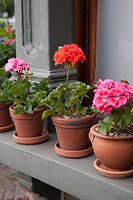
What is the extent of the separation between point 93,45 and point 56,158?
873 mm

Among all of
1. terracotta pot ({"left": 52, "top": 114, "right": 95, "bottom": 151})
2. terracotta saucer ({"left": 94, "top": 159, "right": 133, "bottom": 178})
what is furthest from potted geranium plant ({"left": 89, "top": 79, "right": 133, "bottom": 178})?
terracotta pot ({"left": 52, "top": 114, "right": 95, "bottom": 151})

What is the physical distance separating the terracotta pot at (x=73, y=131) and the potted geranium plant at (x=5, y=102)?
45 cm

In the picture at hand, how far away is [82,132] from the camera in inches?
76.4

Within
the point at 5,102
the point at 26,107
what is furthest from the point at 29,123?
the point at 5,102

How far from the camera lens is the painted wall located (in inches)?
89.4

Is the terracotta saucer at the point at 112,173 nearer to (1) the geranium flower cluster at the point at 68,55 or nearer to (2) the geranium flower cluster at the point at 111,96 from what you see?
(2) the geranium flower cluster at the point at 111,96

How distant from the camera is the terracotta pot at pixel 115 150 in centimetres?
162

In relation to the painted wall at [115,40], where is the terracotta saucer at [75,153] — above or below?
below

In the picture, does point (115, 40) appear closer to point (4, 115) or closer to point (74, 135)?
point (74, 135)

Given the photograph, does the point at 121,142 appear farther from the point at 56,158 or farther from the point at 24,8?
the point at 24,8

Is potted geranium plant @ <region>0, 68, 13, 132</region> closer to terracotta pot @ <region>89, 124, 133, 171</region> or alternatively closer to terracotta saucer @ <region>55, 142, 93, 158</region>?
terracotta saucer @ <region>55, 142, 93, 158</region>

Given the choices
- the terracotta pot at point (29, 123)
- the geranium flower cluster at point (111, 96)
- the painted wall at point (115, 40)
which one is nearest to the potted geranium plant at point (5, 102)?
the terracotta pot at point (29, 123)

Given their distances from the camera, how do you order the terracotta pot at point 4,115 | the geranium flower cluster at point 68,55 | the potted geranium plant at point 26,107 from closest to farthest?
the geranium flower cluster at point 68,55 < the potted geranium plant at point 26,107 < the terracotta pot at point 4,115

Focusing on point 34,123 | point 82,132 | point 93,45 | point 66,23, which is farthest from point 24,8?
point 82,132
